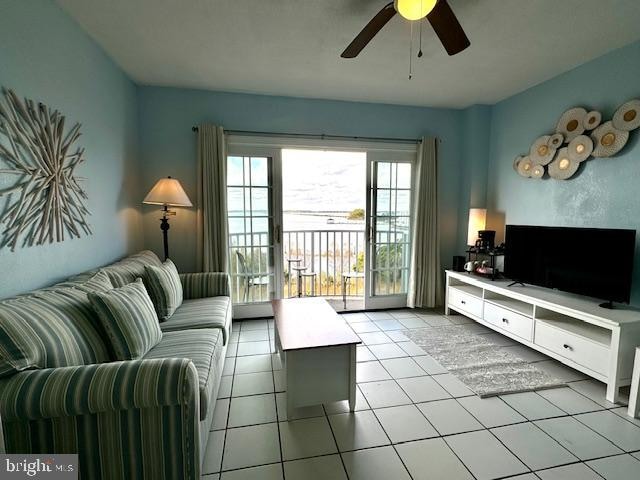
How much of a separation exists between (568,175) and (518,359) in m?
1.74

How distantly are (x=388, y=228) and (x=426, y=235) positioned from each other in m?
0.48

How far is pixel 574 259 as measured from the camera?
259 centimetres

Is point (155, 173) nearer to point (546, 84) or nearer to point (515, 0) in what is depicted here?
point (515, 0)

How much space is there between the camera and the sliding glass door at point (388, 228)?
3.90 metres

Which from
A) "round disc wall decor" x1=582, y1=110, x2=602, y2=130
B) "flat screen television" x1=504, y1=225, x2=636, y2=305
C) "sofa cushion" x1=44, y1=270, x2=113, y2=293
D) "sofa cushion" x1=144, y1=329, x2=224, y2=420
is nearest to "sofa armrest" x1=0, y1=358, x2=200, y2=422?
"sofa cushion" x1=144, y1=329, x2=224, y2=420

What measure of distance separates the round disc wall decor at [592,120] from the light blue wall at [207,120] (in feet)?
5.26

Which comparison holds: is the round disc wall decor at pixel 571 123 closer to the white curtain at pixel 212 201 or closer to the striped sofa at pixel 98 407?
the white curtain at pixel 212 201

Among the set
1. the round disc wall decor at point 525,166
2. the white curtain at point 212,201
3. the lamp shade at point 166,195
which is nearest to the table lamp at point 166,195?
the lamp shade at point 166,195

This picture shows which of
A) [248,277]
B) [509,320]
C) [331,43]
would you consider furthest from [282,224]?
[509,320]

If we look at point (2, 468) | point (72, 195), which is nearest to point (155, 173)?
point (72, 195)

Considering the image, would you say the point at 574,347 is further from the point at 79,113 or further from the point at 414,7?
the point at 79,113

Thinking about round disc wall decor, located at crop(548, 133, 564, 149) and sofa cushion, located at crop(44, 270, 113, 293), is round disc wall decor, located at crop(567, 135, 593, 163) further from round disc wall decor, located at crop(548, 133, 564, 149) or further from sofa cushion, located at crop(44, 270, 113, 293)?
sofa cushion, located at crop(44, 270, 113, 293)
